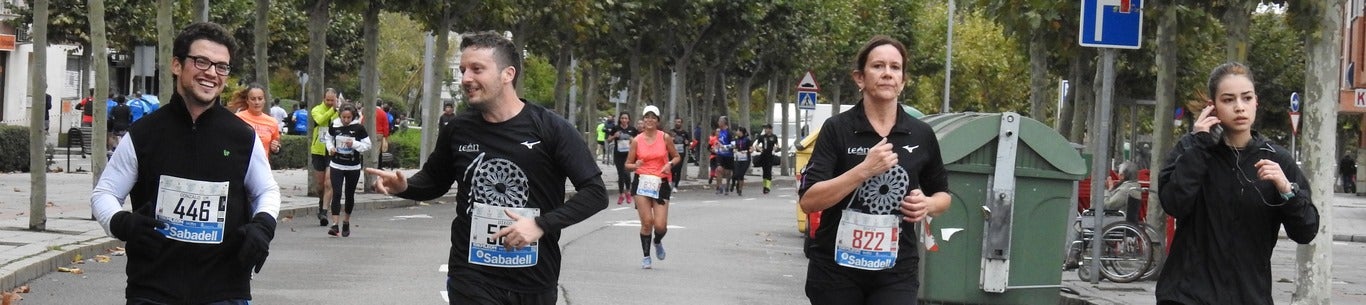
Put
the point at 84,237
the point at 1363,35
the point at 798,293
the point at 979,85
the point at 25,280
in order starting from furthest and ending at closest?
1. the point at 979,85
2. the point at 1363,35
3. the point at 84,237
4. the point at 798,293
5. the point at 25,280

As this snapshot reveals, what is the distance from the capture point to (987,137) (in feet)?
34.9

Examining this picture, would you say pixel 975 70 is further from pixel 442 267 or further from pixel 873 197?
pixel 873 197

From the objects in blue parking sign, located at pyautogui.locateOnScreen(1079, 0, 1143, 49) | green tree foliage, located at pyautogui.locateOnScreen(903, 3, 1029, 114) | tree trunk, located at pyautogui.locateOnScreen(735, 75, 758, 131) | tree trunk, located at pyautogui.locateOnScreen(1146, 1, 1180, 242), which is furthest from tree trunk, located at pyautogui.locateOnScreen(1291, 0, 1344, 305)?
green tree foliage, located at pyautogui.locateOnScreen(903, 3, 1029, 114)

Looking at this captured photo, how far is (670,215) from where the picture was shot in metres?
25.4

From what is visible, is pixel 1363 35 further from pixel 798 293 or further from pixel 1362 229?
pixel 798 293

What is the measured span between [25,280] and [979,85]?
65259mm

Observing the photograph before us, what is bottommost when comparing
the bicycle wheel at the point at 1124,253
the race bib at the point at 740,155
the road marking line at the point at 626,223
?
the road marking line at the point at 626,223

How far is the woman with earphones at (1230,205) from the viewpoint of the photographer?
5.98 meters

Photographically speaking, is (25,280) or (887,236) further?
(25,280)

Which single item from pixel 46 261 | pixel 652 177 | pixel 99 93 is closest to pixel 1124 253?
pixel 652 177

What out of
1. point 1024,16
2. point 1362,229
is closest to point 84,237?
point 1024,16

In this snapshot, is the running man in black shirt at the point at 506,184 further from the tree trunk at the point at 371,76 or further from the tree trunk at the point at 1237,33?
the tree trunk at the point at 371,76

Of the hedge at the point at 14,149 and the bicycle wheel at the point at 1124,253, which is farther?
the hedge at the point at 14,149

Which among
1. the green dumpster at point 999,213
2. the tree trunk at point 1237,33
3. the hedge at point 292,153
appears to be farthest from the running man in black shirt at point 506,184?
the hedge at point 292,153
